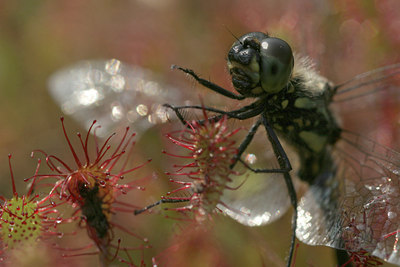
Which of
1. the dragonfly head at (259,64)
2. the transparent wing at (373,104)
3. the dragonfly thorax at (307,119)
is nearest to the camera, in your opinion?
the dragonfly head at (259,64)

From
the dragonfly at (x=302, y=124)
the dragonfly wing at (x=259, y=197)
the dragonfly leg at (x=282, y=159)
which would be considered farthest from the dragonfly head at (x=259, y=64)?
the dragonfly wing at (x=259, y=197)

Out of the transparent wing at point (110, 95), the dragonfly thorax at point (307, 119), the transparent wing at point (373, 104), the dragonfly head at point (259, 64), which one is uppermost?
the transparent wing at point (373, 104)

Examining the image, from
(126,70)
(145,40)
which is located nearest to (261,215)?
(126,70)

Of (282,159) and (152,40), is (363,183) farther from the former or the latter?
(152,40)

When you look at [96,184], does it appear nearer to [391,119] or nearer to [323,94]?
[323,94]

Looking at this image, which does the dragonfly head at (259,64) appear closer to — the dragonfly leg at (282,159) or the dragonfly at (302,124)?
the dragonfly at (302,124)

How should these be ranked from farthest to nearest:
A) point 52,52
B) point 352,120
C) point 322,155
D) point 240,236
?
point 52,52 < point 352,120 < point 240,236 < point 322,155
